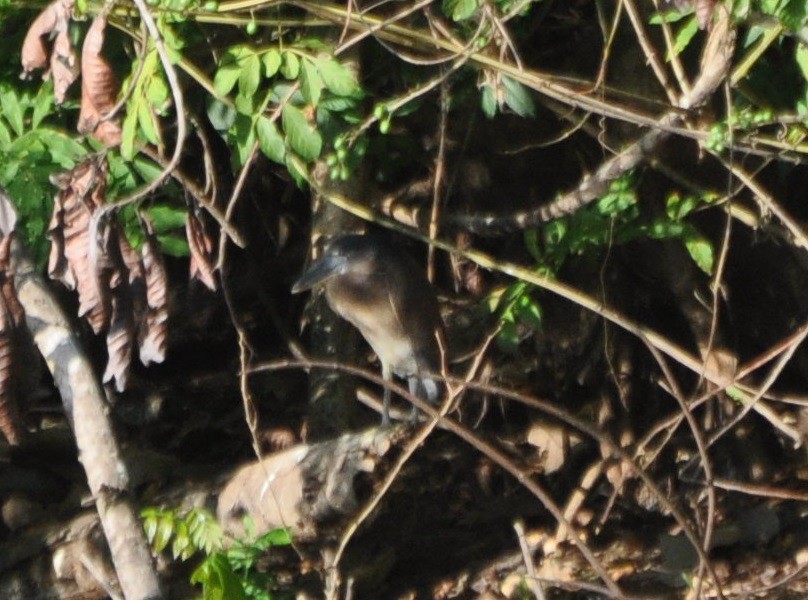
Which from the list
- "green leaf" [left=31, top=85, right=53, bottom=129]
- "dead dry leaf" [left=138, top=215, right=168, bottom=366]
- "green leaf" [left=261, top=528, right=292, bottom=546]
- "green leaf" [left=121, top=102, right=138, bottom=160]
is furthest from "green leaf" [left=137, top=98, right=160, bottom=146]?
"green leaf" [left=261, top=528, right=292, bottom=546]

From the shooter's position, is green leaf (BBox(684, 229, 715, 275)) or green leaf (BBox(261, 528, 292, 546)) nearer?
green leaf (BBox(261, 528, 292, 546))

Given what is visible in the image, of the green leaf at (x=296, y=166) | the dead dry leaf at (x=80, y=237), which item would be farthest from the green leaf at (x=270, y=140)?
the dead dry leaf at (x=80, y=237)

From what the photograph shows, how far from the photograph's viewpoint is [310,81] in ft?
11.0

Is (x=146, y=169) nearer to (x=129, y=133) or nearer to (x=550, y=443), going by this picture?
(x=129, y=133)

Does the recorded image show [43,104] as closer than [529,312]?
Yes

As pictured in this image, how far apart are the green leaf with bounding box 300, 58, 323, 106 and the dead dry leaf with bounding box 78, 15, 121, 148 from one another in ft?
1.49

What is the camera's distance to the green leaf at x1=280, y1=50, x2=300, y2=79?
10.9ft

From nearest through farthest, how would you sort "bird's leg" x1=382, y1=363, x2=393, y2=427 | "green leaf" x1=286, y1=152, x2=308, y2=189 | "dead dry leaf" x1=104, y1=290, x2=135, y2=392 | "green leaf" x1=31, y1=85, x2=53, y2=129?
1. "dead dry leaf" x1=104, y1=290, x2=135, y2=392
2. "green leaf" x1=31, y1=85, x2=53, y2=129
3. "green leaf" x1=286, y1=152, x2=308, y2=189
4. "bird's leg" x1=382, y1=363, x2=393, y2=427

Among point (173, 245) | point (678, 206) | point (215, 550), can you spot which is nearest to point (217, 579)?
point (215, 550)

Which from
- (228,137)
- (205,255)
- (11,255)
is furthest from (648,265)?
(11,255)

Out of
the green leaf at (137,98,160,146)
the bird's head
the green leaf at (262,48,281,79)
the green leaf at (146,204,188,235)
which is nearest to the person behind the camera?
the green leaf at (137,98,160,146)

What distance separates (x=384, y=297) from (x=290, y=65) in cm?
136

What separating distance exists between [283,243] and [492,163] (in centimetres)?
82

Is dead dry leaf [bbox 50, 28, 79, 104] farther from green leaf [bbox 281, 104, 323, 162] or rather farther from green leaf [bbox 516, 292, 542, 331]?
green leaf [bbox 516, 292, 542, 331]
